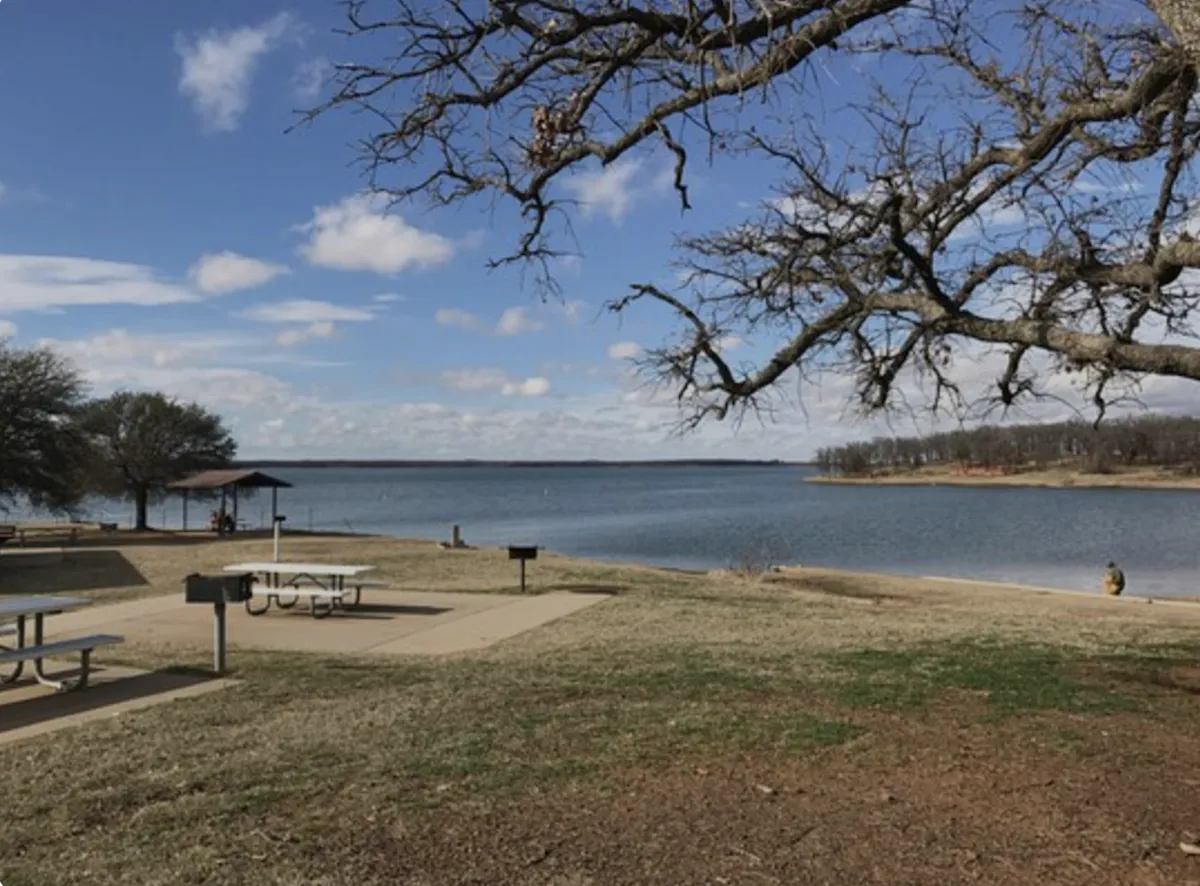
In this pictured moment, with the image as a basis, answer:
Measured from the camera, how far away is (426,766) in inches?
203

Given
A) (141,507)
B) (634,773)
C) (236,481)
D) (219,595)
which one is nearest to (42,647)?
(219,595)

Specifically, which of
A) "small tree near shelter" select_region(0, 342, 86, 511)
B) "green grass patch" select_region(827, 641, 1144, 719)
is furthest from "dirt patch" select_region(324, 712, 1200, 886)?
"small tree near shelter" select_region(0, 342, 86, 511)

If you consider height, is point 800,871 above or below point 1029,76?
below

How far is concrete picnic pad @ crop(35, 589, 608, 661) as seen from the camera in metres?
10.1

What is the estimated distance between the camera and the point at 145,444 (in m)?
48.8

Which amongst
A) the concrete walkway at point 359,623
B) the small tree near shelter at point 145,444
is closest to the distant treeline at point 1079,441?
the concrete walkway at point 359,623

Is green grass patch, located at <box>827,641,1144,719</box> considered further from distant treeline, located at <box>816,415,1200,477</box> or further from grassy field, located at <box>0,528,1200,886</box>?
distant treeline, located at <box>816,415,1200,477</box>

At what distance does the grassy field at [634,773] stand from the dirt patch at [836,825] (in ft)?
0.05

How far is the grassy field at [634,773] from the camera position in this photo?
386cm

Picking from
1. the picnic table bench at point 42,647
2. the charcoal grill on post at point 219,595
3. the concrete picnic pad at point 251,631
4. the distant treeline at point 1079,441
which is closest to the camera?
the concrete picnic pad at point 251,631

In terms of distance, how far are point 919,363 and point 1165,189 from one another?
191cm

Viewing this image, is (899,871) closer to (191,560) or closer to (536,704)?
(536,704)

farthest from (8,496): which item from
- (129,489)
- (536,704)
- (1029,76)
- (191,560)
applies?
(1029,76)

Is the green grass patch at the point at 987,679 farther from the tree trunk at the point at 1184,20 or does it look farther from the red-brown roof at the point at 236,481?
the red-brown roof at the point at 236,481
